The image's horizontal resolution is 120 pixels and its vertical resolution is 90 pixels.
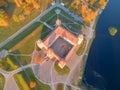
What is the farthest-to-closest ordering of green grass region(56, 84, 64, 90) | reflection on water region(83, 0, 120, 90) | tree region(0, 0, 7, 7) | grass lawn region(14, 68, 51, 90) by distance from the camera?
tree region(0, 0, 7, 7), reflection on water region(83, 0, 120, 90), green grass region(56, 84, 64, 90), grass lawn region(14, 68, 51, 90)

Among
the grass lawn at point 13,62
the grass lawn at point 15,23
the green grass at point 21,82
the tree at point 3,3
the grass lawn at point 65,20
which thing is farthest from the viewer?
the grass lawn at point 65,20

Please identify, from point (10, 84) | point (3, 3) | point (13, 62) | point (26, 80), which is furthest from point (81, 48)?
point (3, 3)

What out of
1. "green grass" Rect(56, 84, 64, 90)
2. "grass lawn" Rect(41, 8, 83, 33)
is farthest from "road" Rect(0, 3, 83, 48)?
"green grass" Rect(56, 84, 64, 90)

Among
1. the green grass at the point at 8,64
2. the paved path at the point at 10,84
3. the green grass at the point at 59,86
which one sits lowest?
the paved path at the point at 10,84

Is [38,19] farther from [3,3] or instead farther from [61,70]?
[61,70]

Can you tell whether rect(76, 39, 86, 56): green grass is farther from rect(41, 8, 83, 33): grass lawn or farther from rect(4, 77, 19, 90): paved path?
rect(4, 77, 19, 90): paved path

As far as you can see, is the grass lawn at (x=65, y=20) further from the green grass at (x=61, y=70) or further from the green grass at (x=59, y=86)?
the green grass at (x=59, y=86)

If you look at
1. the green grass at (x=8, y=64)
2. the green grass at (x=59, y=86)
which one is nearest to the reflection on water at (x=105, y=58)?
the green grass at (x=59, y=86)

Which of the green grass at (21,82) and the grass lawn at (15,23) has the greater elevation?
the grass lawn at (15,23)
